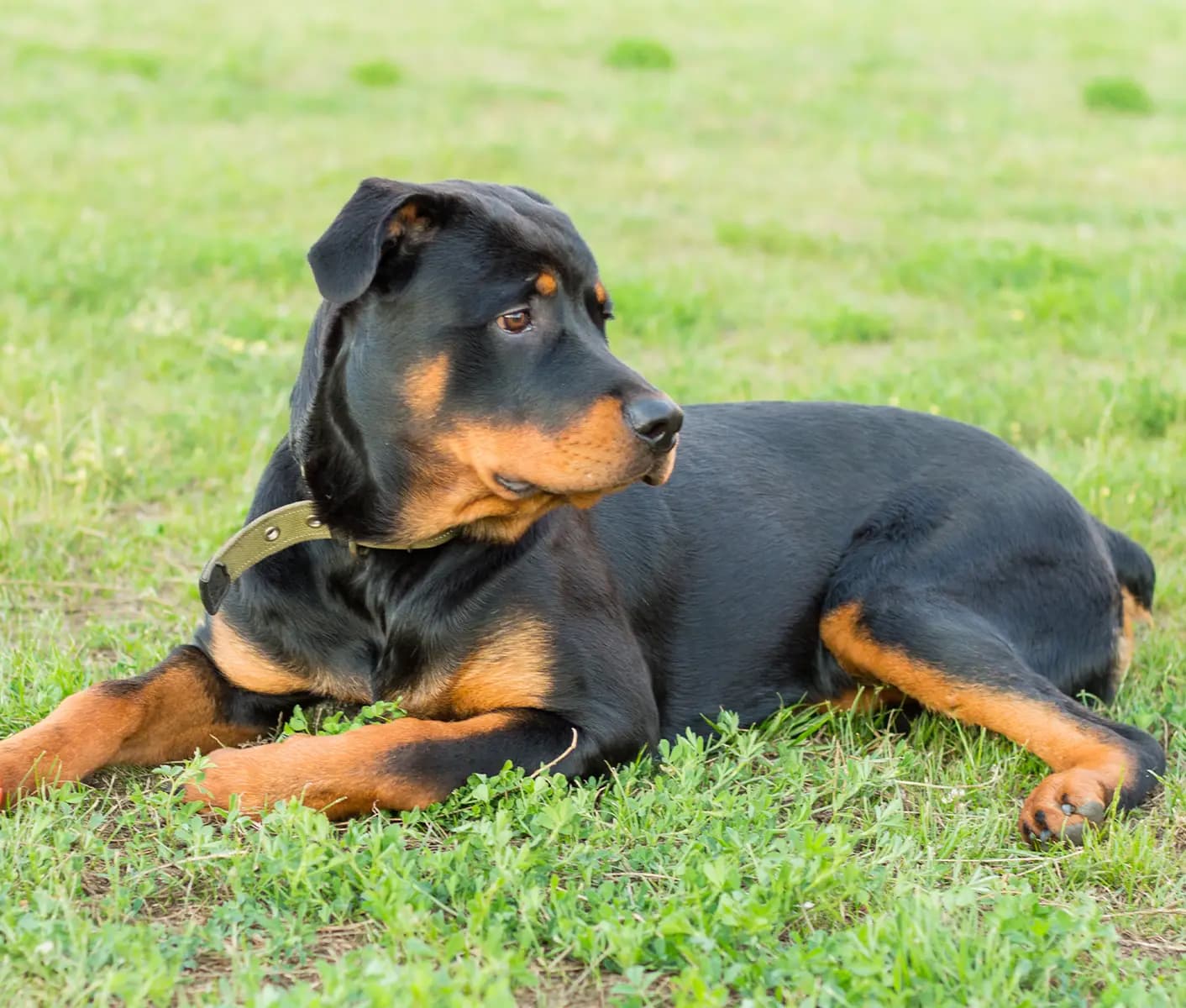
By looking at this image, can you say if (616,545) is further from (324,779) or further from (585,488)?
(324,779)

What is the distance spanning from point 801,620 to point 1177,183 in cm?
882

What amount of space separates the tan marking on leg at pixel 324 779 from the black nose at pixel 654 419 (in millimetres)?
884

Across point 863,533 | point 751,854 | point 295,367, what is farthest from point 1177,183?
point 751,854

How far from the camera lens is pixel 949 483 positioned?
443cm

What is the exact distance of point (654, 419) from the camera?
334 cm

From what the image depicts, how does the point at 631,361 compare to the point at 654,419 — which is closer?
the point at 654,419

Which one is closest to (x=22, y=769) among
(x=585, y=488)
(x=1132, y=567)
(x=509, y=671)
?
(x=509, y=671)

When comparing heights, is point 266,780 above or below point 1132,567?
above

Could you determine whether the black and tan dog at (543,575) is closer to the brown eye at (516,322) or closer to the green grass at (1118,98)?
the brown eye at (516,322)

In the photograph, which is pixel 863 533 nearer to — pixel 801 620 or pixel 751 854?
pixel 801 620

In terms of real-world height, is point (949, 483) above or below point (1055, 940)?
above

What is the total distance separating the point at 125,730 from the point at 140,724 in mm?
57

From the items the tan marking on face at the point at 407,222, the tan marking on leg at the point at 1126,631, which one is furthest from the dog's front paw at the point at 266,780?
the tan marking on leg at the point at 1126,631

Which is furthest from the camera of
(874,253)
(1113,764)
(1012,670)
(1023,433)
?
(874,253)
